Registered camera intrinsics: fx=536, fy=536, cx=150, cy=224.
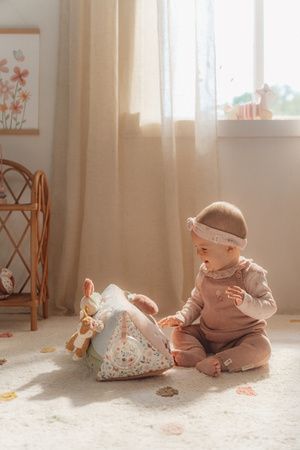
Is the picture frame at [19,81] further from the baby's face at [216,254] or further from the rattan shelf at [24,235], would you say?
the baby's face at [216,254]

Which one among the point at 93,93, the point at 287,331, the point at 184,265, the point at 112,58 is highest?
Answer: the point at 112,58

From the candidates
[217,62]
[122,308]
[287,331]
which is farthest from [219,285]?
[217,62]

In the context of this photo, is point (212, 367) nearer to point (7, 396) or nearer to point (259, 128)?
point (7, 396)

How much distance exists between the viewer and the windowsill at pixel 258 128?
2.31 m

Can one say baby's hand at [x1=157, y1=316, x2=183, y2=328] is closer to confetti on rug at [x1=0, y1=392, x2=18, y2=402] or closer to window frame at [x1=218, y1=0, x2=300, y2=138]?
confetti on rug at [x1=0, y1=392, x2=18, y2=402]

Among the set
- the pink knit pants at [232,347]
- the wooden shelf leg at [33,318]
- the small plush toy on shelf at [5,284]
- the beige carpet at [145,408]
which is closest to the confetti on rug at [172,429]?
the beige carpet at [145,408]

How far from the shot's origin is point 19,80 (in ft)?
7.57

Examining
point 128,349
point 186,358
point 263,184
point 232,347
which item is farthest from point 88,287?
point 263,184

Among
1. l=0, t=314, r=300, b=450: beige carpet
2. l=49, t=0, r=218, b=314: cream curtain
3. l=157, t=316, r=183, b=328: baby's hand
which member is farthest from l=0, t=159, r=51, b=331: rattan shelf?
l=157, t=316, r=183, b=328: baby's hand

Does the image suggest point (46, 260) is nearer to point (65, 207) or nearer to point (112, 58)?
point (65, 207)

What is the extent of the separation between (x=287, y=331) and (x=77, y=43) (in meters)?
1.42

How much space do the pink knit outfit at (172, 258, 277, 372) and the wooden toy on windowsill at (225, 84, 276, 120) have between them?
3.34 ft

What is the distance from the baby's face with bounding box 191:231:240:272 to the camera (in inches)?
60.6

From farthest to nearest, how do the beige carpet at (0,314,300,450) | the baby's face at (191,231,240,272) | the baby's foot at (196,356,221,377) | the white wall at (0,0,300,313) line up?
the white wall at (0,0,300,313), the baby's face at (191,231,240,272), the baby's foot at (196,356,221,377), the beige carpet at (0,314,300,450)
